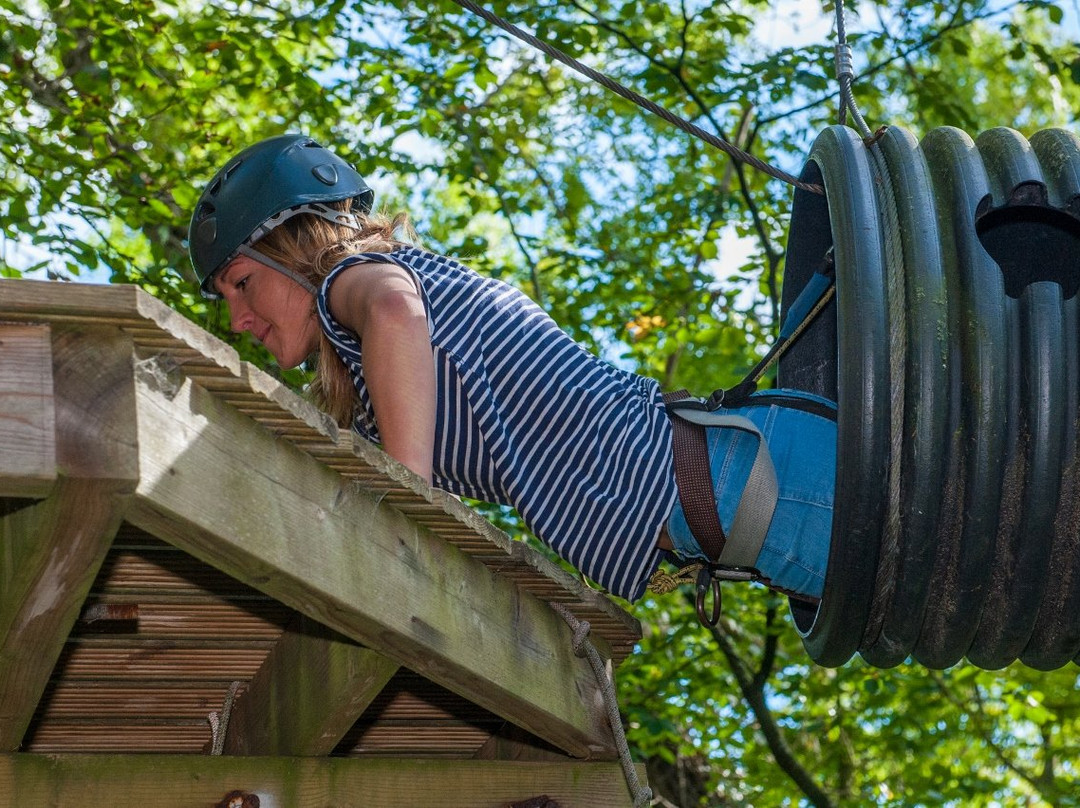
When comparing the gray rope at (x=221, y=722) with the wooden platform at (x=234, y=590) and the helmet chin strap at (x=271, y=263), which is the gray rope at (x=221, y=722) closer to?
the wooden platform at (x=234, y=590)

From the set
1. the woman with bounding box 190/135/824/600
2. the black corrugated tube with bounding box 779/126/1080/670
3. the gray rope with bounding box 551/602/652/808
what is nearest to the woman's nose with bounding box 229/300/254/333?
the woman with bounding box 190/135/824/600

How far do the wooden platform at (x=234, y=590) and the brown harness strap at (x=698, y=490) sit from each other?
7.7 inches

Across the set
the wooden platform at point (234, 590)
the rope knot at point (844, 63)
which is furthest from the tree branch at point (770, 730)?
the wooden platform at point (234, 590)

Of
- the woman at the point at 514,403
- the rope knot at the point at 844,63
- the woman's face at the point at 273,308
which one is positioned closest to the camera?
the woman at the point at 514,403

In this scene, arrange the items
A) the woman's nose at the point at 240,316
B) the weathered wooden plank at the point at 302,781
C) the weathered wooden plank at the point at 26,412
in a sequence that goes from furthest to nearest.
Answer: the woman's nose at the point at 240,316
the weathered wooden plank at the point at 302,781
the weathered wooden plank at the point at 26,412

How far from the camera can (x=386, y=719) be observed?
9.17 ft

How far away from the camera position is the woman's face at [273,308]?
2.80 metres

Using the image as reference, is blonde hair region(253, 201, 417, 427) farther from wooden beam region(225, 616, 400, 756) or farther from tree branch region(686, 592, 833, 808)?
tree branch region(686, 592, 833, 808)

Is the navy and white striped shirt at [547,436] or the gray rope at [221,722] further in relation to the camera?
the gray rope at [221,722]

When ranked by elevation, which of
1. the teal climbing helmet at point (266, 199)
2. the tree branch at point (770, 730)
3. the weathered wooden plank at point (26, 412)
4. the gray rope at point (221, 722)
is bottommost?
the tree branch at point (770, 730)

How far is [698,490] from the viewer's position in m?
2.47

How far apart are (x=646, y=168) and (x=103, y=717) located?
9158 millimetres

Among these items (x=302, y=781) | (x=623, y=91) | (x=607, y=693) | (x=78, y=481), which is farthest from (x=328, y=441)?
(x=623, y=91)

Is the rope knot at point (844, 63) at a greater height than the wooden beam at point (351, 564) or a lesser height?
greater
